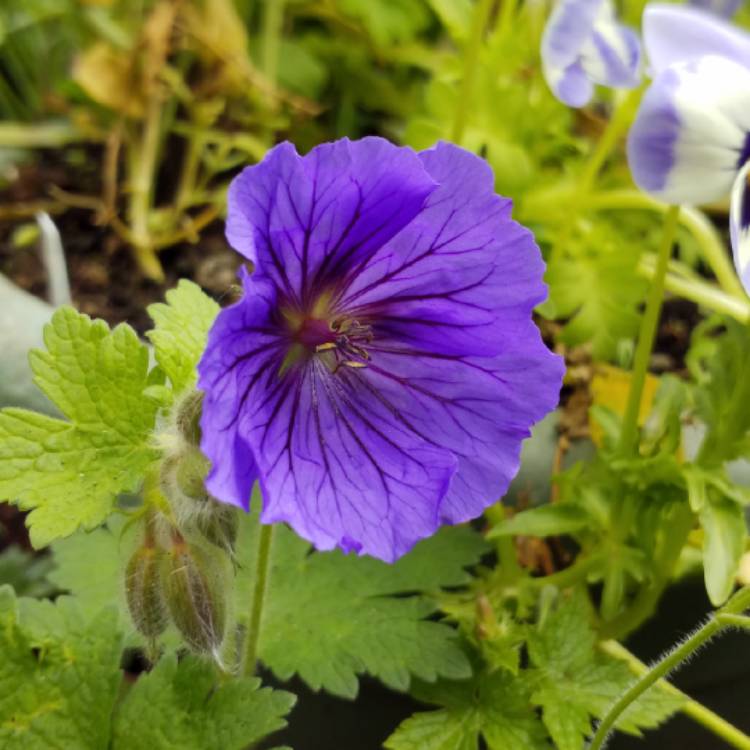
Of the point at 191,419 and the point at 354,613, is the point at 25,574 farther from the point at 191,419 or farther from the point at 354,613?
the point at 191,419

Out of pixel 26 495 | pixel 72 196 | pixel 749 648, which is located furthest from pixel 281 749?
pixel 72 196

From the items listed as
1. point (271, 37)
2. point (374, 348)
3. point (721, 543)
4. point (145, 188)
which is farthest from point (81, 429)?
point (271, 37)

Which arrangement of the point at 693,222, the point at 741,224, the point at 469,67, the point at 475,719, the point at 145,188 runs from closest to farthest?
1. the point at 741,224
2. the point at 475,719
3. the point at 469,67
4. the point at 693,222
5. the point at 145,188

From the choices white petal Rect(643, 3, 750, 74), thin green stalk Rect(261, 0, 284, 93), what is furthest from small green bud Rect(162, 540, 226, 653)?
thin green stalk Rect(261, 0, 284, 93)

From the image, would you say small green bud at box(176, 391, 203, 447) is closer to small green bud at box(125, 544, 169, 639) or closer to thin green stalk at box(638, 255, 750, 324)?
small green bud at box(125, 544, 169, 639)

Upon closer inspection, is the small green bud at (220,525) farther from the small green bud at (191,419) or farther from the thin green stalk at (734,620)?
the thin green stalk at (734,620)

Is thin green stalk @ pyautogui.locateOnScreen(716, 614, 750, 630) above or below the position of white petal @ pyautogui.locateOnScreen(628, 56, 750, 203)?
below

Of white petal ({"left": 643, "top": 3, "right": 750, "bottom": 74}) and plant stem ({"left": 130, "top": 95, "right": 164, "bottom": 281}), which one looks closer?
white petal ({"left": 643, "top": 3, "right": 750, "bottom": 74})
